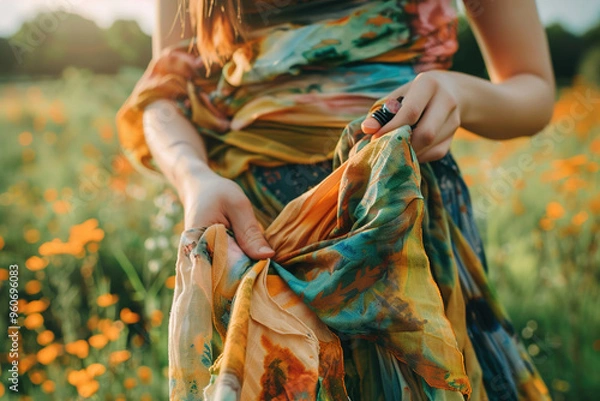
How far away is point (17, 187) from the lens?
3844 millimetres

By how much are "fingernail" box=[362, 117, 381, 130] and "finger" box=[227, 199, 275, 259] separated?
0.22m

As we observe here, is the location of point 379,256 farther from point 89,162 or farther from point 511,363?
point 89,162

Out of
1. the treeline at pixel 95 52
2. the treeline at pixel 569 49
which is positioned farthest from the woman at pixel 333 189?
the treeline at pixel 569 49

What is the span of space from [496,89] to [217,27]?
0.52m

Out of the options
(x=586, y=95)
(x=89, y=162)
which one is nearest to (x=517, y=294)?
(x=89, y=162)

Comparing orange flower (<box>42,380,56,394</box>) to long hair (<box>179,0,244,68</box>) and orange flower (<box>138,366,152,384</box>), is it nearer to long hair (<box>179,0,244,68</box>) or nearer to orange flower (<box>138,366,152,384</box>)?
orange flower (<box>138,366,152,384</box>)

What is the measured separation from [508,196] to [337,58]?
3.06 meters

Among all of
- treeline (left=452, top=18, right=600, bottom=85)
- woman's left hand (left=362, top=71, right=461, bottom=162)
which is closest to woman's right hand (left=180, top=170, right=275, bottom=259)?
woman's left hand (left=362, top=71, right=461, bottom=162)

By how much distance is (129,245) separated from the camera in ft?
10.3

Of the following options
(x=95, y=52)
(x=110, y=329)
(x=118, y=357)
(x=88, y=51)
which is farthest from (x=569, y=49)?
(x=118, y=357)

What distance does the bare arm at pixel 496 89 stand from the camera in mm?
867

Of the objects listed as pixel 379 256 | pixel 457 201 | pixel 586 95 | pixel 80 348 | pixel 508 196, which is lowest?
pixel 586 95

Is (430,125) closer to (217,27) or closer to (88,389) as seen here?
(217,27)

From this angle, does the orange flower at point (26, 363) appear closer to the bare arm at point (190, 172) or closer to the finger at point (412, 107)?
the bare arm at point (190, 172)
